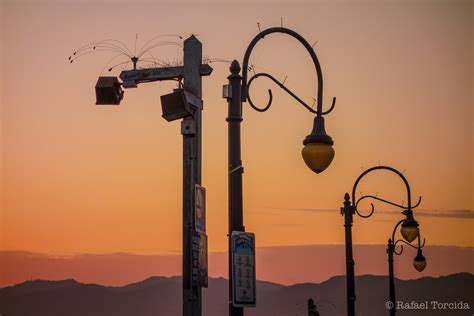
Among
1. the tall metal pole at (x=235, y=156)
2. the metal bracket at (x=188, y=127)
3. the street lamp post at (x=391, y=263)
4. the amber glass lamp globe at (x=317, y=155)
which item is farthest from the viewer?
the street lamp post at (x=391, y=263)

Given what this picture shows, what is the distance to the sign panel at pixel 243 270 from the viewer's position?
12.3 meters

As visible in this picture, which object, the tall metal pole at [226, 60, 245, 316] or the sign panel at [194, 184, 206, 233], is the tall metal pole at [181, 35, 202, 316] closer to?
the sign panel at [194, 184, 206, 233]

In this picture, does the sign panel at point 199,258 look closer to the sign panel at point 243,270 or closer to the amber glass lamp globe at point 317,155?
the sign panel at point 243,270

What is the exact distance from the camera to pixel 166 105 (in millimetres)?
13188

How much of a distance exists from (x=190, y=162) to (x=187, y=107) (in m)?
0.79

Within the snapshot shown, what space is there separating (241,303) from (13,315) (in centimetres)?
10105

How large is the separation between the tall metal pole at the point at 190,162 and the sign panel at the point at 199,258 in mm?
60

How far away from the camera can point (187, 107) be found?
519 inches

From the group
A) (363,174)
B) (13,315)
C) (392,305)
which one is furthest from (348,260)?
(13,315)

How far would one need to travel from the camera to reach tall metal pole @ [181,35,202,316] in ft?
42.4

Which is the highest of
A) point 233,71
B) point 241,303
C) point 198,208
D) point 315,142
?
point 233,71

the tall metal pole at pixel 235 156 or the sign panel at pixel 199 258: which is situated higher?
the tall metal pole at pixel 235 156

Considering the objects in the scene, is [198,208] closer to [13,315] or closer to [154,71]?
[154,71]

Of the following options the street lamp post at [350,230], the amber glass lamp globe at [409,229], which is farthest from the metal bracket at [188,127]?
the amber glass lamp globe at [409,229]
